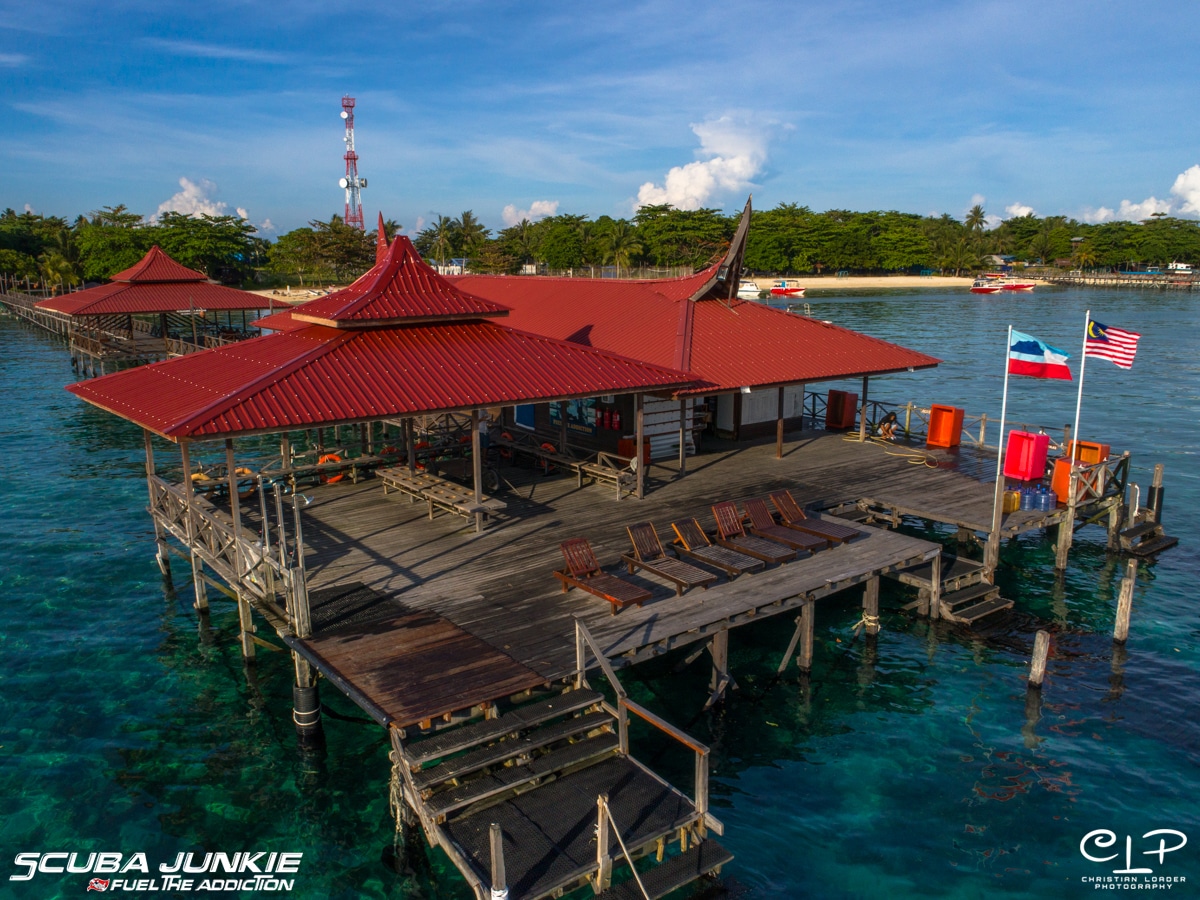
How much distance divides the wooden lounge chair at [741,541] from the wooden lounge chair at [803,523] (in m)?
1.08

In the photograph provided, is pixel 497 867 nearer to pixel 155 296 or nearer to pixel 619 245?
pixel 155 296

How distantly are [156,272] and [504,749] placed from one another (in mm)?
48891

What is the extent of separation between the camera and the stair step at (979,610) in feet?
63.0

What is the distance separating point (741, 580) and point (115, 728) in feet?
39.1

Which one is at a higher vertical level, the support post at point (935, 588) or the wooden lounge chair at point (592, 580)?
the wooden lounge chair at point (592, 580)

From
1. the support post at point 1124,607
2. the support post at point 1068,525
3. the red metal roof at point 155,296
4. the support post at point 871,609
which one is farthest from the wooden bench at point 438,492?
the red metal roof at point 155,296

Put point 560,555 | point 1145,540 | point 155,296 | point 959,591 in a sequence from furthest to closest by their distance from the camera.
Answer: point 155,296 → point 1145,540 → point 959,591 → point 560,555

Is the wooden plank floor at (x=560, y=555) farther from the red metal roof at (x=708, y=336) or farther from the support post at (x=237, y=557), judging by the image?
the red metal roof at (x=708, y=336)

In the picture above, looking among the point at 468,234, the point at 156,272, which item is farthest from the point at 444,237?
the point at 156,272

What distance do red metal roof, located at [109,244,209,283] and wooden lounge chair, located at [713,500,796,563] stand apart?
43637 mm

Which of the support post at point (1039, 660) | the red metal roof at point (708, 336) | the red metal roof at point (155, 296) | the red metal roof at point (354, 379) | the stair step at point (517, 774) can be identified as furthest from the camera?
the red metal roof at point (155, 296)

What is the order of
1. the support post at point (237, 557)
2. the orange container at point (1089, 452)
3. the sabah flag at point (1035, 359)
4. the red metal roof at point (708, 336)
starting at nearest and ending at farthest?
the support post at point (237, 557) → the sabah flag at point (1035, 359) → the orange container at point (1089, 452) → the red metal roof at point (708, 336)

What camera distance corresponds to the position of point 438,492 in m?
20.3

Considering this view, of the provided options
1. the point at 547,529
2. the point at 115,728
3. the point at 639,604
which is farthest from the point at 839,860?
the point at 115,728
